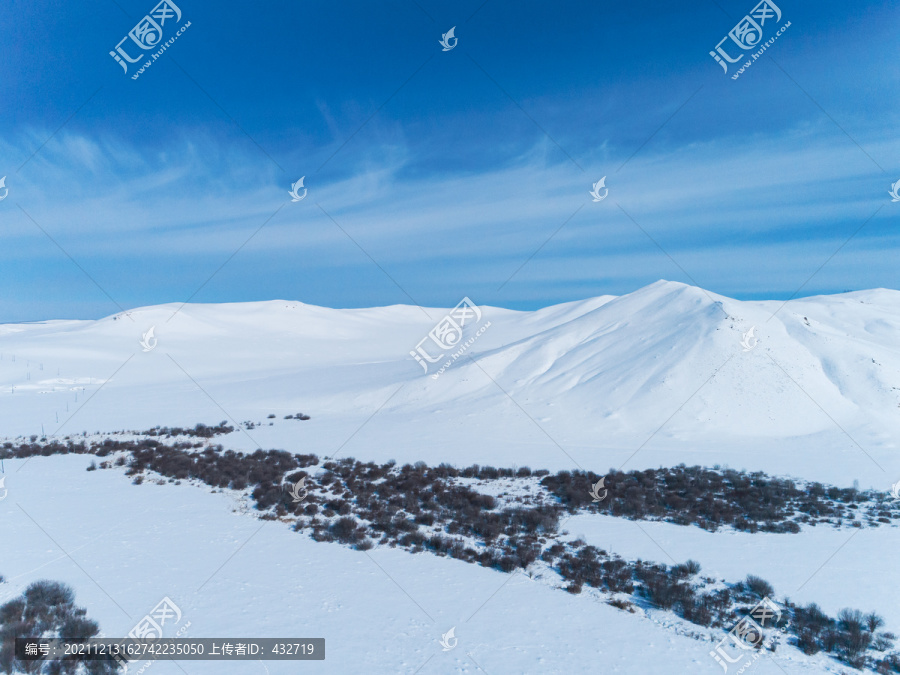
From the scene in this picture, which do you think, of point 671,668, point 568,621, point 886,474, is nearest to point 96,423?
point 568,621

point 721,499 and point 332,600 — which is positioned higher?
point 721,499

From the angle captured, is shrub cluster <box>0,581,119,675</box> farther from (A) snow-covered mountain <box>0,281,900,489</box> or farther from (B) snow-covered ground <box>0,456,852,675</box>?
(A) snow-covered mountain <box>0,281,900,489</box>

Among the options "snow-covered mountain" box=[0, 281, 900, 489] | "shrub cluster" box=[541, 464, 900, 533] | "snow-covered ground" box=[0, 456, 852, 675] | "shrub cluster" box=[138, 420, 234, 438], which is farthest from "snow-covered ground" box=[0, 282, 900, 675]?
"shrub cluster" box=[138, 420, 234, 438]

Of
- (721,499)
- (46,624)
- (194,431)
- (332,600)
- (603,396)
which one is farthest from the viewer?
(603,396)

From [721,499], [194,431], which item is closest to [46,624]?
[721,499]

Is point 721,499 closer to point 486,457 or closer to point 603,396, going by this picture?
point 486,457
